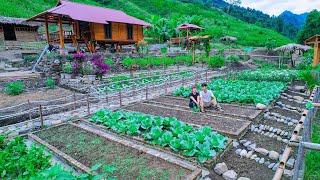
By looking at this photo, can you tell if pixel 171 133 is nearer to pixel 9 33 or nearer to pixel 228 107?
pixel 228 107

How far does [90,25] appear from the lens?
15.8 m

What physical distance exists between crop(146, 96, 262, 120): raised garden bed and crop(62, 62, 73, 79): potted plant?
5.97m

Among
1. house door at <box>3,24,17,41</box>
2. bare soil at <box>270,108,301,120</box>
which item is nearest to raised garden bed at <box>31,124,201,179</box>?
bare soil at <box>270,108,301,120</box>

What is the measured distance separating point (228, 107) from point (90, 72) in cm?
760

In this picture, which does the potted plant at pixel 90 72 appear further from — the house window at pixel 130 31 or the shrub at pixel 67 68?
the house window at pixel 130 31

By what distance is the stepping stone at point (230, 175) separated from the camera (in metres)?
3.77

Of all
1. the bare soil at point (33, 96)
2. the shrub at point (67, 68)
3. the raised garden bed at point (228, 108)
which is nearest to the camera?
the raised garden bed at point (228, 108)

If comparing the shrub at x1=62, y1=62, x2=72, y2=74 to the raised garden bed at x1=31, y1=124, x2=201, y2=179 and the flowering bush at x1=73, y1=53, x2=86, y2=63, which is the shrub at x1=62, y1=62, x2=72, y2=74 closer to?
the flowering bush at x1=73, y1=53, x2=86, y2=63

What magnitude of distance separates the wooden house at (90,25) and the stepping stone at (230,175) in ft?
43.2

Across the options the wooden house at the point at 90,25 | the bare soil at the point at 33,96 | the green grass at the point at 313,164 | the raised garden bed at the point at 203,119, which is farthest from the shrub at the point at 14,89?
the green grass at the point at 313,164

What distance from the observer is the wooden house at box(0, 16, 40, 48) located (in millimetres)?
20297

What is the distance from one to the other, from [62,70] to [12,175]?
9860 mm

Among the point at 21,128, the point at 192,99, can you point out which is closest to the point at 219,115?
the point at 192,99

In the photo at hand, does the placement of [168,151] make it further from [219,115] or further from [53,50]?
[53,50]
